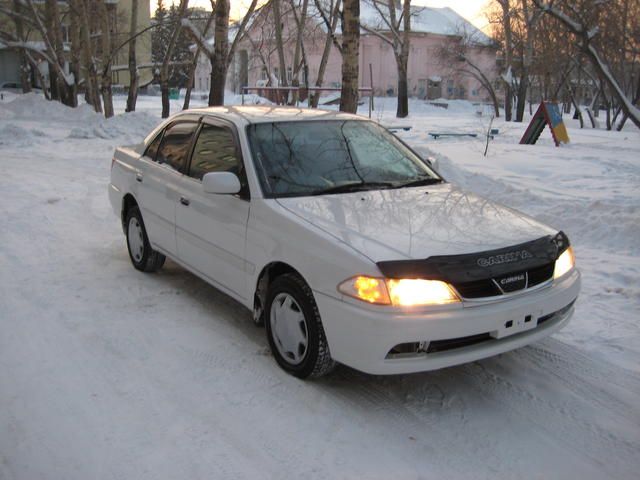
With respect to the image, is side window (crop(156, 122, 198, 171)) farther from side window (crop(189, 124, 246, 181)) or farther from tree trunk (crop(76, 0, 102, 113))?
tree trunk (crop(76, 0, 102, 113))

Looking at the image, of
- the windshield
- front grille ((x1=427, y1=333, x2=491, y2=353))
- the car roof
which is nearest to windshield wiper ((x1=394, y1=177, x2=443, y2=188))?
the windshield

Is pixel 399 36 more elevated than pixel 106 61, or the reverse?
pixel 399 36

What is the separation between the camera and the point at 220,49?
53.7ft

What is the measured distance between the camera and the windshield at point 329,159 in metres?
4.48

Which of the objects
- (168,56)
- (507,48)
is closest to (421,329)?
(168,56)

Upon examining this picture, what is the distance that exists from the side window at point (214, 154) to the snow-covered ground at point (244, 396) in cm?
110

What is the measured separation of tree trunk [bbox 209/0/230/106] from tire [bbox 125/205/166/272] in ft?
34.9

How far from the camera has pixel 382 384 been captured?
4.00 metres

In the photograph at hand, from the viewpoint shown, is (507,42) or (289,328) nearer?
(289,328)

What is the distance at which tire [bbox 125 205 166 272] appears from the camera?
5.93 metres

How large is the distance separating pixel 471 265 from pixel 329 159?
1.61 meters

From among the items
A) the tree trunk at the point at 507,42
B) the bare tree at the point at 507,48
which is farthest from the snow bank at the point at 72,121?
the bare tree at the point at 507,48

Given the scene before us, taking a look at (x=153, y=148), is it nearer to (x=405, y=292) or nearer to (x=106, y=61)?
(x=405, y=292)

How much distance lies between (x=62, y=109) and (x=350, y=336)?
73.9ft
